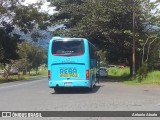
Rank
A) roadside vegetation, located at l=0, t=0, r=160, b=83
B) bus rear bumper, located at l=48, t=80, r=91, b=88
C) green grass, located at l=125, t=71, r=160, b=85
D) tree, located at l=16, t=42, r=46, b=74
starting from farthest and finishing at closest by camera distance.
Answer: tree, located at l=16, t=42, r=46, b=74 → roadside vegetation, located at l=0, t=0, r=160, b=83 → green grass, located at l=125, t=71, r=160, b=85 → bus rear bumper, located at l=48, t=80, r=91, b=88

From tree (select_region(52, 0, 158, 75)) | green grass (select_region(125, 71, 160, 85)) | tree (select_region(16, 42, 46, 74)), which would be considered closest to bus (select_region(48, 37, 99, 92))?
green grass (select_region(125, 71, 160, 85))

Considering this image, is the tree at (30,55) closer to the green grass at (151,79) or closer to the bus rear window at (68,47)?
the green grass at (151,79)

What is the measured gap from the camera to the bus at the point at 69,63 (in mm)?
24344

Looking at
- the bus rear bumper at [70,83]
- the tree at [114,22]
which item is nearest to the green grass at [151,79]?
the tree at [114,22]

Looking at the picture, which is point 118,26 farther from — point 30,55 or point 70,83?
point 30,55

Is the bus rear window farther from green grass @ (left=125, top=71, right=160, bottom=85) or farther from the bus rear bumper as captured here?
green grass @ (left=125, top=71, right=160, bottom=85)

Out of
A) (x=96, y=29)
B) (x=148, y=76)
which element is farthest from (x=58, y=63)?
(x=96, y=29)

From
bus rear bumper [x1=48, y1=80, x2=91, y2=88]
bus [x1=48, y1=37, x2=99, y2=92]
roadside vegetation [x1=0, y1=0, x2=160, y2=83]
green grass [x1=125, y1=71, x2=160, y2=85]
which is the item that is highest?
roadside vegetation [x1=0, y1=0, x2=160, y2=83]

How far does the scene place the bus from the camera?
79.9 ft

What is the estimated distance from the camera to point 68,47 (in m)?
24.5

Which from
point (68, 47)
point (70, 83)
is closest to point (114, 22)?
point (68, 47)

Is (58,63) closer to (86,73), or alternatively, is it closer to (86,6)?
(86,73)

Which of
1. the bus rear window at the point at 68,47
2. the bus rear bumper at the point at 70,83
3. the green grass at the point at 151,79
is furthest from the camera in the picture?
the green grass at the point at 151,79

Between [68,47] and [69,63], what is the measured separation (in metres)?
0.93
